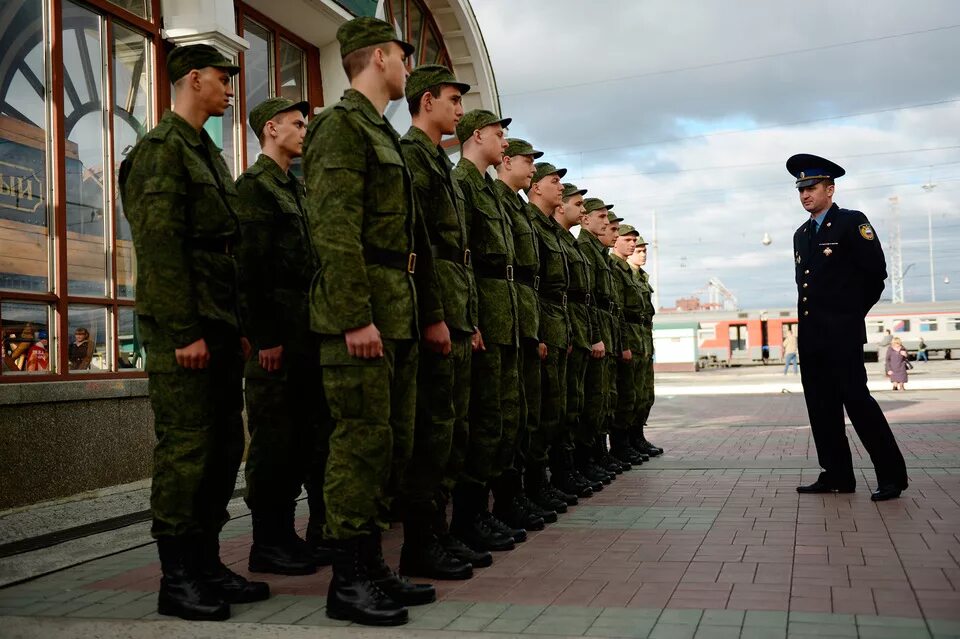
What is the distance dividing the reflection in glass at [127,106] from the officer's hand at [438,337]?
452 cm

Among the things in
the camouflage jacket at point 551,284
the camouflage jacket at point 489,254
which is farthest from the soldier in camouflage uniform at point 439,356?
→ the camouflage jacket at point 551,284

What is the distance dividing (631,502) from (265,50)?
631 centimetres

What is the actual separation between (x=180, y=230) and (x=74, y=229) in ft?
13.3

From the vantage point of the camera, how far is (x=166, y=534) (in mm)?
3949

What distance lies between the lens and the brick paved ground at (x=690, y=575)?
142 inches

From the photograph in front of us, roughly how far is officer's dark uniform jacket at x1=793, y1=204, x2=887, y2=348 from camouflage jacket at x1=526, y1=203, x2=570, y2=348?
1665 millimetres

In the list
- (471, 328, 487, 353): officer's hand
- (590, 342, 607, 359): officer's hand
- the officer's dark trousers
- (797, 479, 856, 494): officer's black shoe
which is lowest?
(797, 479, 856, 494): officer's black shoe

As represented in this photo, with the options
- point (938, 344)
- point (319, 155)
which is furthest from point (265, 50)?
point (938, 344)

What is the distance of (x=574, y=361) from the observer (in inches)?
278

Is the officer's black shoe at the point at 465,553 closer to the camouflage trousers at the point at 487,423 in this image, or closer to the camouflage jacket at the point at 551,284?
the camouflage trousers at the point at 487,423

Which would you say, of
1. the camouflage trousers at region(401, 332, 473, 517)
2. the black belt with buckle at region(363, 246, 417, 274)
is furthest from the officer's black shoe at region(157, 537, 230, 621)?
the black belt with buckle at region(363, 246, 417, 274)

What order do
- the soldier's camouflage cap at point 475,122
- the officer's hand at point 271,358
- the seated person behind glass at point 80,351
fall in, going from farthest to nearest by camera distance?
the seated person behind glass at point 80,351 → the soldier's camouflage cap at point 475,122 → the officer's hand at point 271,358

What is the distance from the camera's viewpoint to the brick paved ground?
360 centimetres

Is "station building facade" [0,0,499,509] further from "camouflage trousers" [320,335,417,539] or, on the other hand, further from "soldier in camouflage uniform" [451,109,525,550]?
"camouflage trousers" [320,335,417,539]
